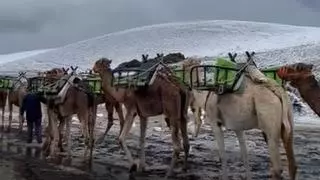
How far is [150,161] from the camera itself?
1505 cm

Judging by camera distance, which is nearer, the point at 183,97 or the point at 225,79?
the point at 225,79

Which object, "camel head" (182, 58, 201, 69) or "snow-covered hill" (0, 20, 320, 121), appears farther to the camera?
"snow-covered hill" (0, 20, 320, 121)

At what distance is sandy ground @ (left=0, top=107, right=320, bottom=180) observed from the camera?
1288 cm

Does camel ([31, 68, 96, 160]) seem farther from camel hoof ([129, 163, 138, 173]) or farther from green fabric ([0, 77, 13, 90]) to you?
green fabric ([0, 77, 13, 90])

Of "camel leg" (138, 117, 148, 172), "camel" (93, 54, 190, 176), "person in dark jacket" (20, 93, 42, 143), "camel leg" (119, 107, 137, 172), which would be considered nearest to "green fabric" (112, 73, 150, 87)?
"camel" (93, 54, 190, 176)

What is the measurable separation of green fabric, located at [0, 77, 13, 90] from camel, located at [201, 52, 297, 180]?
46.3ft

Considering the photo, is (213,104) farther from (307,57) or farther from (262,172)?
(307,57)

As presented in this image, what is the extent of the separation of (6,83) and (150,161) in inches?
423

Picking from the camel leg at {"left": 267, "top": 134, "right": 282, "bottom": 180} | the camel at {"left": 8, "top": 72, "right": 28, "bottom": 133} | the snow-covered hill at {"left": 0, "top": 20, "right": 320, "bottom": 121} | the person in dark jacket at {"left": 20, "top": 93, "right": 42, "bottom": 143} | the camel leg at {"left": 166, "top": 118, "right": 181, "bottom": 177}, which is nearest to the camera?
the camel leg at {"left": 267, "top": 134, "right": 282, "bottom": 180}

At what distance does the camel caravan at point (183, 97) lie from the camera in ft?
32.1

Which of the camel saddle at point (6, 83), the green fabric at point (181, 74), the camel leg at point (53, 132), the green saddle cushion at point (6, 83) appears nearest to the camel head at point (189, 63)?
the green fabric at point (181, 74)

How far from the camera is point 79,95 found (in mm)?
15734

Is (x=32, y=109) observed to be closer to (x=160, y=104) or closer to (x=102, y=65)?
(x=102, y=65)

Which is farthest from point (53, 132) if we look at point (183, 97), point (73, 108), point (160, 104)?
point (183, 97)
